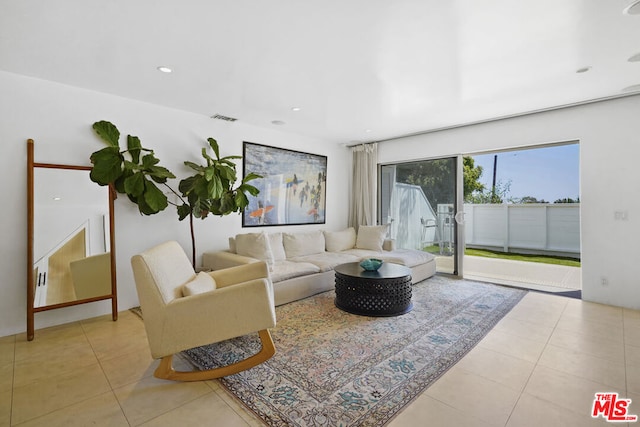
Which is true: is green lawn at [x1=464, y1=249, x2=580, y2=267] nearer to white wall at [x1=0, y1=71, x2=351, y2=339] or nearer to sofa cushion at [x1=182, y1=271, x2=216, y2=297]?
white wall at [x1=0, y1=71, x2=351, y2=339]

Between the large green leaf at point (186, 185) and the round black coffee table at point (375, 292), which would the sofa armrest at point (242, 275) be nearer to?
the round black coffee table at point (375, 292)

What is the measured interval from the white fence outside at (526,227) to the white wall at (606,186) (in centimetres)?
272

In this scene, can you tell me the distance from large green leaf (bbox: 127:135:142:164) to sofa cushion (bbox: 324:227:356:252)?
3.09 meters

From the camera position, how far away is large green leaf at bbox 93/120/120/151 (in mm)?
3201

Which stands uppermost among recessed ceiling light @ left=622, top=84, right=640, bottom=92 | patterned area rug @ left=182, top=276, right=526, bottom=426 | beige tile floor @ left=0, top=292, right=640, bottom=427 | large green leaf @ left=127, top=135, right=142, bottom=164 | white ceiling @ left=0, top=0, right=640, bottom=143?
recessed ceiling light @ left=622, top=84, right=640, bottom=92

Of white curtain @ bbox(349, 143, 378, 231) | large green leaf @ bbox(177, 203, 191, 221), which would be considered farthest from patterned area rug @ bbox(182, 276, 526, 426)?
white curtain @ bbox(349, 143, 378, 231)

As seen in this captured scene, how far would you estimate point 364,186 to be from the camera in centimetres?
598

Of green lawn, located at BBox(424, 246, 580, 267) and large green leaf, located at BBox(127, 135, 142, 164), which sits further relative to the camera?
green lawn, located at BBox(424, 246, 580, 267)

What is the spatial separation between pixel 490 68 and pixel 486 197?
4937 millimetres

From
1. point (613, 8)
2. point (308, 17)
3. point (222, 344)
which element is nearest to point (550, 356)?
point (613, 8)

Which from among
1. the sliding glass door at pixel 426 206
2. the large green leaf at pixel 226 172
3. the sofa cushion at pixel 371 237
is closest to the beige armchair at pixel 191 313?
the large green leaf at pixel 226 172

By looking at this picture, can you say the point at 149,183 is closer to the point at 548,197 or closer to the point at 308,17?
the point at 308,17

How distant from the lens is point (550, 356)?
2395mm

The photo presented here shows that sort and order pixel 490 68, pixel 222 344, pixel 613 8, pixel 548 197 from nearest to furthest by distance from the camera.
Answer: pixel 613 8
pixel 222 344
pixel 490 68
pixel 548 197
